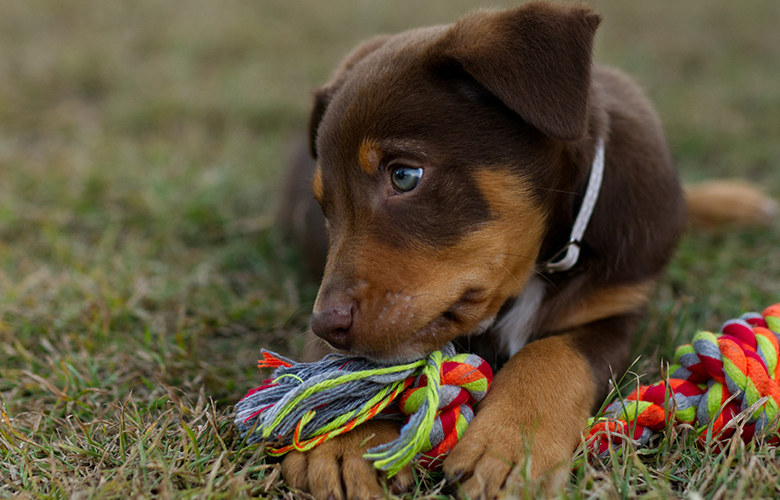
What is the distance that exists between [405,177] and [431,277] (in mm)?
370

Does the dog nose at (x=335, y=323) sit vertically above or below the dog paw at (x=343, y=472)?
above

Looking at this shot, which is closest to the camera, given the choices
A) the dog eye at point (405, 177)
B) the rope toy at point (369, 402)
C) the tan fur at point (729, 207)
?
the rope toy at point (369, 402)

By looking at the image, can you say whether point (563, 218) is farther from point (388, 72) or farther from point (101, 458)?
point (101, 458)

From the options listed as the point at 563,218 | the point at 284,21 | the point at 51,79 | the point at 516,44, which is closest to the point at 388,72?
the point at 516,44

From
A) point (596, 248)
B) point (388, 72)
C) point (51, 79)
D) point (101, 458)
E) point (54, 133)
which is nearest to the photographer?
point (101, 458)

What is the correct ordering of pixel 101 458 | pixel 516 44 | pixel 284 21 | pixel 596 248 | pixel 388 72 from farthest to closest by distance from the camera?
1. pixel 284 21
2. pixel 596 248
3. pixel 388 72
4. pixel 516 44
5. pixel 101 458

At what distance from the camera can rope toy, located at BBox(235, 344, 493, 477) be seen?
6.56 feet

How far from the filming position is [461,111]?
2.32 meters

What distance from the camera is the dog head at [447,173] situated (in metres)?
2.15

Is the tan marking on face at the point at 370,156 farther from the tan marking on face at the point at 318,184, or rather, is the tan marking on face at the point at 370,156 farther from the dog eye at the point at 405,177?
the tan marking on face at the point at 318,184

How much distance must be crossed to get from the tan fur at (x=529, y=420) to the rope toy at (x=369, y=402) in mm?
83

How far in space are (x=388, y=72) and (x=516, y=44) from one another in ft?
1.57

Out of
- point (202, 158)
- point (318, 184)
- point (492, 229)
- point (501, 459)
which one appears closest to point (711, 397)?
point (501, 459)

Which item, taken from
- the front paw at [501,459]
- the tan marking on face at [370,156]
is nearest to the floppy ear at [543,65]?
the tan marking on face at [370,156]
